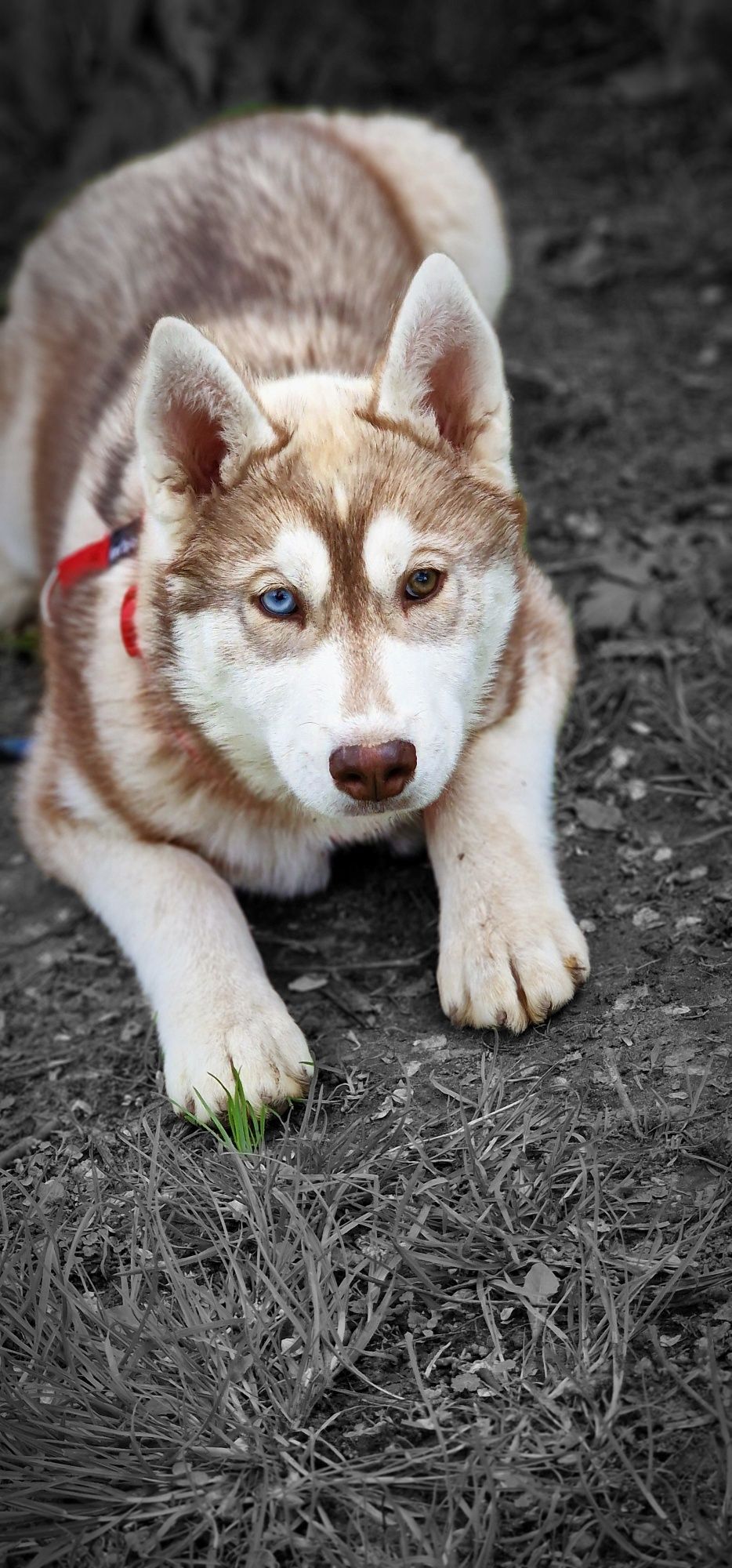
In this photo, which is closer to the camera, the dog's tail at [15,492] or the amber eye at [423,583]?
the amber eye at [423,583]

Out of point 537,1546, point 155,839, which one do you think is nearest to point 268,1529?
point 537,1546

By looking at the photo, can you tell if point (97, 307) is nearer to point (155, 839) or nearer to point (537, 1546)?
point (155, 839)

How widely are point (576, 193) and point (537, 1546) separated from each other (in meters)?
5.88

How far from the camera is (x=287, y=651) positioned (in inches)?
101

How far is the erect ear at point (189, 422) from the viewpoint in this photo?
100 inches

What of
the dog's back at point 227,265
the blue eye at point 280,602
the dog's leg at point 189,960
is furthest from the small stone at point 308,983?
the dog's back at point 227,265

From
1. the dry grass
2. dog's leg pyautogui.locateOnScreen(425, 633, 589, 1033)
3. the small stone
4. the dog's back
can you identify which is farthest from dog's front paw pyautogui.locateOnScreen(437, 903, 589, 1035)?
the dog's back

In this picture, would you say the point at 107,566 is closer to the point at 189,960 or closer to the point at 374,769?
the point at 189,960

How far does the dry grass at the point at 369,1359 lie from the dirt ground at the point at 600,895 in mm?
112

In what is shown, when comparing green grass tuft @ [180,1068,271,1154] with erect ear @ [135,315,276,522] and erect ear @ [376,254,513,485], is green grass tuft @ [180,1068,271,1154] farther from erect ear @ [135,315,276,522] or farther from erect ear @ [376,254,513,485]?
erect ear @ [376,254,513,485]

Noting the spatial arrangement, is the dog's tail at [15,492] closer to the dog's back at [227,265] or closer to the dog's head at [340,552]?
the dog's back at [227,265]

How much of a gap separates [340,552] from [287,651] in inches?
8.1

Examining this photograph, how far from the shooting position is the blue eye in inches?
102

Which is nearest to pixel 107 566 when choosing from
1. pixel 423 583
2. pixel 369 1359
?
pixel 423 583
